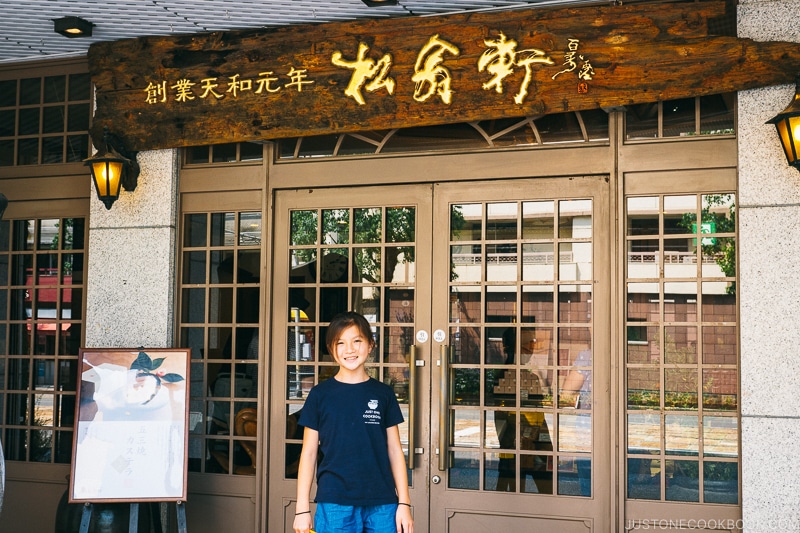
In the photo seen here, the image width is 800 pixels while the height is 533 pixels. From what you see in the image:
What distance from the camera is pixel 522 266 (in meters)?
5.24

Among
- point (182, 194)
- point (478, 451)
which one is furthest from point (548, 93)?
point (182, 194)

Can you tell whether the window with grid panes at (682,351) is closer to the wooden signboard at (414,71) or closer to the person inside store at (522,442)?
the person inside store at (522,442)

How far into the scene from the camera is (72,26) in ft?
18.3

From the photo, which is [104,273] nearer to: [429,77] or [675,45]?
[429,77]

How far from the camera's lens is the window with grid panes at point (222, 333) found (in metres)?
5.78

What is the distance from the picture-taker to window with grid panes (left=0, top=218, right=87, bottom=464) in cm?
615

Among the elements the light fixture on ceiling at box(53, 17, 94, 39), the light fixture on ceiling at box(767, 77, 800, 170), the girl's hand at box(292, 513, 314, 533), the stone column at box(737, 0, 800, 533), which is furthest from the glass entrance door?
the light fixture on ceiling at box(53, 17, 94, 39)

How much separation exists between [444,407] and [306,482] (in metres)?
1.71

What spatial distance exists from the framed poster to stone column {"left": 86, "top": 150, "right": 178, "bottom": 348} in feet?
1.60

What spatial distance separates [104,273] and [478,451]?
2.85m

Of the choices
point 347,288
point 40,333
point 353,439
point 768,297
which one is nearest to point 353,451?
point 353,439

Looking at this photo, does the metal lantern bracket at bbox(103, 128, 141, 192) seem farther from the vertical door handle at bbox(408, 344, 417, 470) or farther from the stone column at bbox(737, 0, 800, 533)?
the stone column at bbox(737, 0, 800, 533)

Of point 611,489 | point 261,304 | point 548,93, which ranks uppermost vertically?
point 548,93

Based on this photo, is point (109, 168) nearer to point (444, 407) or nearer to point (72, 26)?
point (72, 26)
